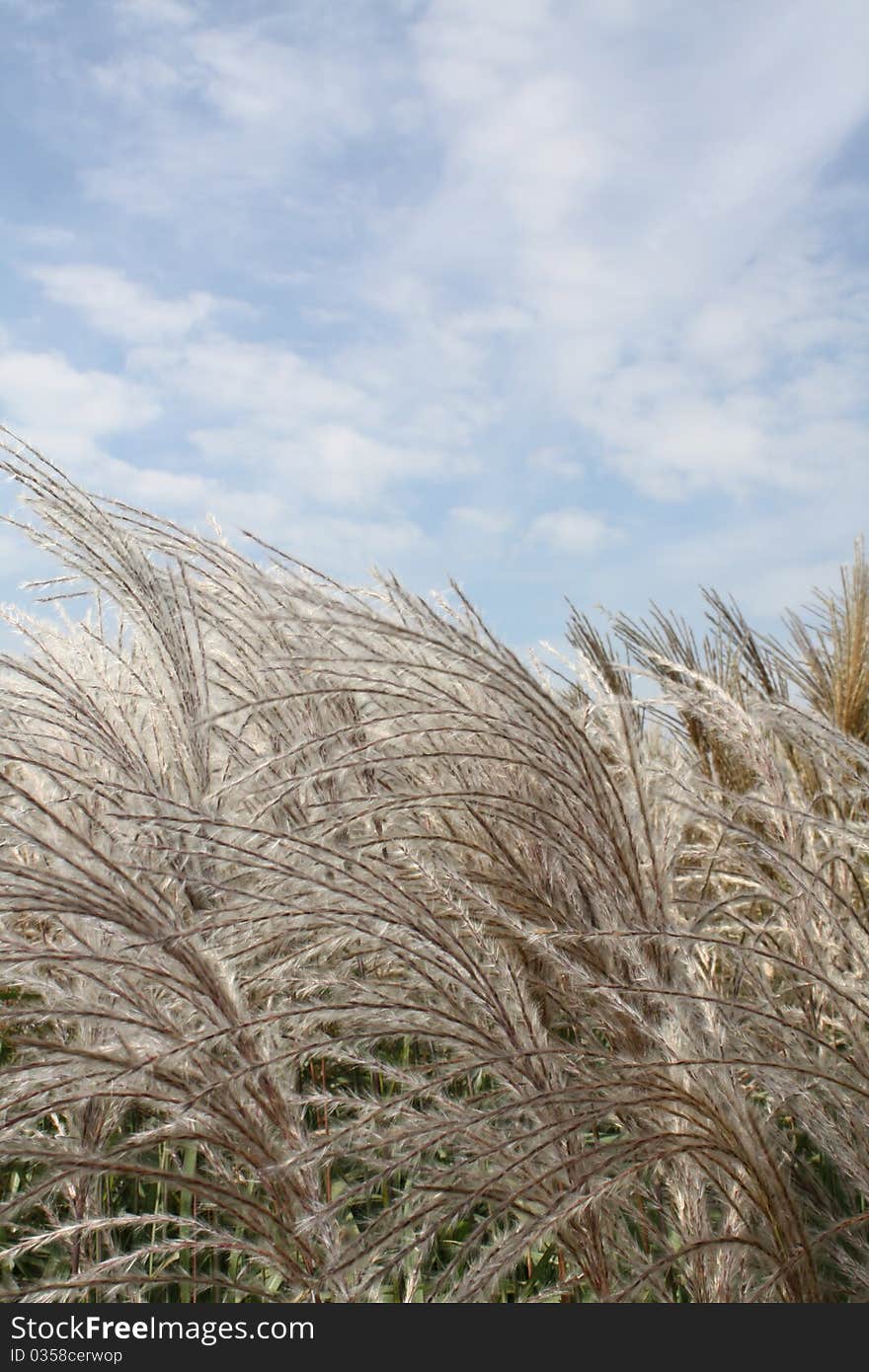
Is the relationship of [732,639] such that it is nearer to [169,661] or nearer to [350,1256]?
[169,661]

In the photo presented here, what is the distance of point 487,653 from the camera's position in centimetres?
150

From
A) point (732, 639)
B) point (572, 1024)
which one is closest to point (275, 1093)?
point (572, 1024)

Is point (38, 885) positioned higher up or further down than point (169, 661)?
further down

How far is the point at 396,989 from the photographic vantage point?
1402 mm

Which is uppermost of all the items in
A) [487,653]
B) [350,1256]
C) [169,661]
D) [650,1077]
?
[169,661]

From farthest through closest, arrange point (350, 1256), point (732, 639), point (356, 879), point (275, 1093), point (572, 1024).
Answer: point (732, 639) → point (572, 1024) → point (275, 1093) → point (356, 879) → point (350, 1256)

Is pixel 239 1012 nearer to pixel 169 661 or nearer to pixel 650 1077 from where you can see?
pixel 650 1077

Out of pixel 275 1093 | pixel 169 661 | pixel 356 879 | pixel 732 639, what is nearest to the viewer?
pixel 356 879

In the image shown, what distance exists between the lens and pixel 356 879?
1.24 m

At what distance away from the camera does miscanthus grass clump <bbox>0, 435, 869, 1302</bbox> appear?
1.23m

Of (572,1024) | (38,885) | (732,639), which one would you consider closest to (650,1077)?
(572,1024)

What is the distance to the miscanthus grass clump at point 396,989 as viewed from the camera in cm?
123

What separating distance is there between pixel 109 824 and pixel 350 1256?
2.38 ft

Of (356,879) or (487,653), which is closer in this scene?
(356,879)
